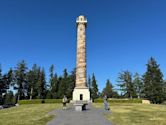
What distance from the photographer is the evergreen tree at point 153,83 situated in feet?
185

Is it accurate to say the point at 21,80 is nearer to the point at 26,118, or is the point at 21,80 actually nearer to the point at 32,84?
the point at 32,84

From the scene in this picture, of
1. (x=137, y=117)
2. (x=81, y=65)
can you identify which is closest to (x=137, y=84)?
(x=81, y=65)

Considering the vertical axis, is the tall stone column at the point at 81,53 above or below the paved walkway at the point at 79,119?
above

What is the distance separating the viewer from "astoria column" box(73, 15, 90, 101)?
→ 4019 centimetres

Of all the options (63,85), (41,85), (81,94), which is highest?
(41,85)

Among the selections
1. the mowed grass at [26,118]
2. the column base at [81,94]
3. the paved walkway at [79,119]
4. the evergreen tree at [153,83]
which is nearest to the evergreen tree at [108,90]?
the evergreen tree at [153,83]

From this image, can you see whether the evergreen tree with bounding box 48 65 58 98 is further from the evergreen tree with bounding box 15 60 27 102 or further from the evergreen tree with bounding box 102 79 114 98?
the evergreen tree with bounding box 102 79 114 98

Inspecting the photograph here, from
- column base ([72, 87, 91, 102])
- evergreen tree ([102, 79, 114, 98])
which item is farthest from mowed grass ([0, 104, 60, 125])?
evergreen tree ([102, 79, 114, 98])

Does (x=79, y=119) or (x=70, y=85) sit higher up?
Answer: (x=70, y=85)

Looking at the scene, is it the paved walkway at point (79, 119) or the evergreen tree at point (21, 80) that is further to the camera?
the evergreen tree at point (21, 80)

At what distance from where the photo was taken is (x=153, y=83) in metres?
57.8

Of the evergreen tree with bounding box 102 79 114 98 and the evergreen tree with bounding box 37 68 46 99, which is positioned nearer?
the evergreen tree with bounding box 37 68 46 99

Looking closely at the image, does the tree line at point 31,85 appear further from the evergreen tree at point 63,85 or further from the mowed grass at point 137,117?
the mowed grass at point 137,117

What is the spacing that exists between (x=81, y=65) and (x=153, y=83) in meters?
26.5
